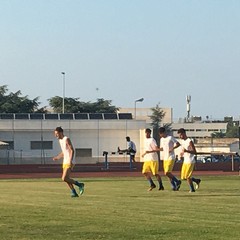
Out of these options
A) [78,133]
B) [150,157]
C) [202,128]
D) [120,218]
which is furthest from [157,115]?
[120,218]

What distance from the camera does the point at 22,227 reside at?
12781 millimetres

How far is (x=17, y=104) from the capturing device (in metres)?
112

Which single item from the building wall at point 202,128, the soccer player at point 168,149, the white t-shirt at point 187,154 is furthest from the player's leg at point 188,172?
the building wall at point 202,128

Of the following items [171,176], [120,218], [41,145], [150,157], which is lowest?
[120,218]

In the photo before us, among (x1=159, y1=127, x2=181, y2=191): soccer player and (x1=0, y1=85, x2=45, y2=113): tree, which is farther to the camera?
(x1=0, y1=85, x2=45, y2=113): tree

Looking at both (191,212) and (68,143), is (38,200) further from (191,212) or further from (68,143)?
(191,212)

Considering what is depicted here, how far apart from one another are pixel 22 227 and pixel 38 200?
6.39 meters

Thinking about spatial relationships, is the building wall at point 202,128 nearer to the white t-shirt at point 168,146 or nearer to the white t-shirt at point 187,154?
the white t-shirt at point 168,146

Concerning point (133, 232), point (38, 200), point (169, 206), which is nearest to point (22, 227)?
point (133, 232)

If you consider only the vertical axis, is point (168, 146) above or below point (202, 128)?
below

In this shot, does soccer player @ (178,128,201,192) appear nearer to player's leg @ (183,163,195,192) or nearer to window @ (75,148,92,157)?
player's leg @ (183,163,195,192)

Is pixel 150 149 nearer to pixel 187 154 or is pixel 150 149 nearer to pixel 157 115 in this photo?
pixel 187 154

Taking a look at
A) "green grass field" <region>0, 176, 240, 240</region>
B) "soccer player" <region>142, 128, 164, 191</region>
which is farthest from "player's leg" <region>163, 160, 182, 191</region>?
"green grass field" <region>0, 176, 240, 240</region>

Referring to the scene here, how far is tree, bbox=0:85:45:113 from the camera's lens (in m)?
111
